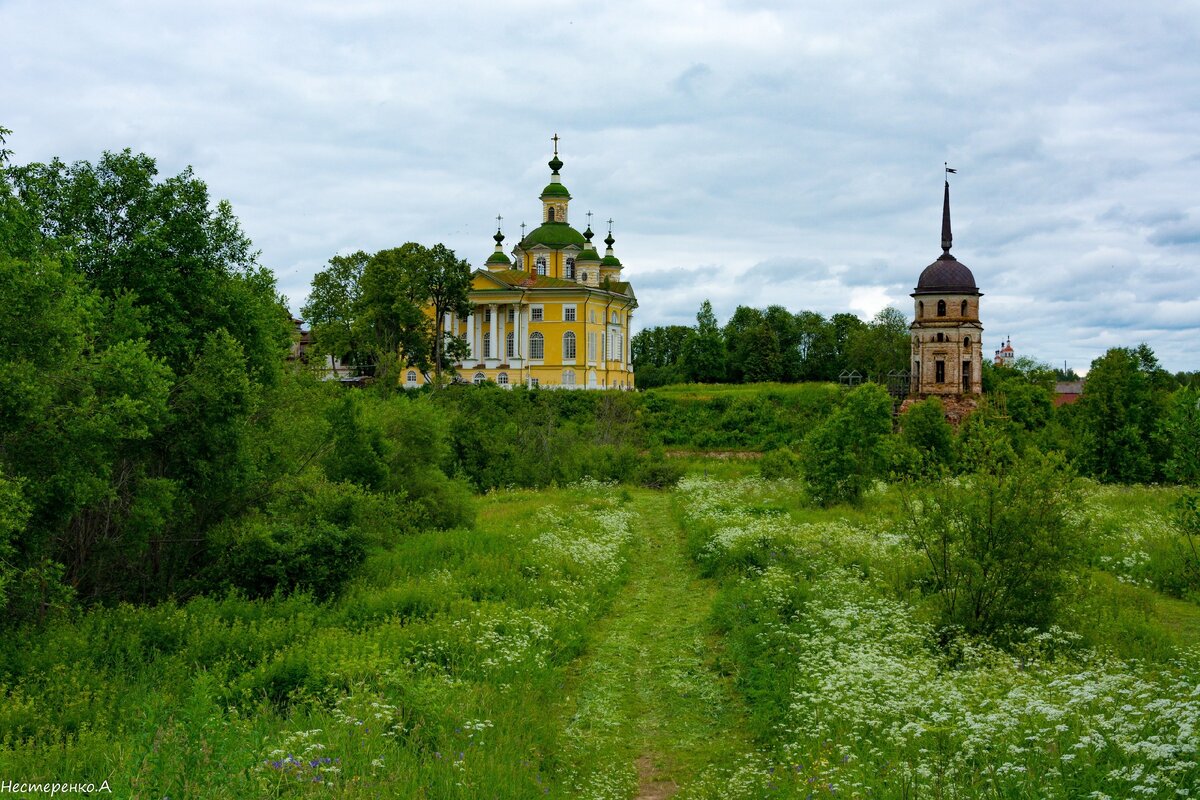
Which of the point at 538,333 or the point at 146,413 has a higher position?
the point at 538,333

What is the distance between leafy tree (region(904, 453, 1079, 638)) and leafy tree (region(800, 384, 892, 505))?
512 inches

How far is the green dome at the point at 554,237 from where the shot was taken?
69438mm

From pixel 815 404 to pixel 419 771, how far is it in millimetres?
46213

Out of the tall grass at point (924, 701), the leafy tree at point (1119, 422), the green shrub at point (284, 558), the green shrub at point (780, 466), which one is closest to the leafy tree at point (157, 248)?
the green shrub at point (284, 558)

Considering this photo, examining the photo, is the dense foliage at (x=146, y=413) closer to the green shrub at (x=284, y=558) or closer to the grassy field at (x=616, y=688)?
the green shrub at (x=284, y=558)

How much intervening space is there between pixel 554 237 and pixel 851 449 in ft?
154

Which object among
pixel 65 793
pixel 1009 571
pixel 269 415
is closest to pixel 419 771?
pixel 65 793

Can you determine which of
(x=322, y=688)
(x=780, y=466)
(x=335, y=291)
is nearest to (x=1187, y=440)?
(x=322, y=688)

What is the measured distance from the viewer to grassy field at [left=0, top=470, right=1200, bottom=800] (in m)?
7.59

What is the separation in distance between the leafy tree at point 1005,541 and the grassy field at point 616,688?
64 cm

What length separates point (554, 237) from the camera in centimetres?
6975

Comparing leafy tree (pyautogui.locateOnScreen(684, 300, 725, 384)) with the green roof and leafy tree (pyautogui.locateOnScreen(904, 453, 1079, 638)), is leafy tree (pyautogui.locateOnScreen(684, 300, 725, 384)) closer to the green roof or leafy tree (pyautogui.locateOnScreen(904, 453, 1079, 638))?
the green roof

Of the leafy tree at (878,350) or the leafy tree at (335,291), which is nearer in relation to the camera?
the leafy tree at (335,291)

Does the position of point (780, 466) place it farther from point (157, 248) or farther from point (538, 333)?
point (538, 333)
